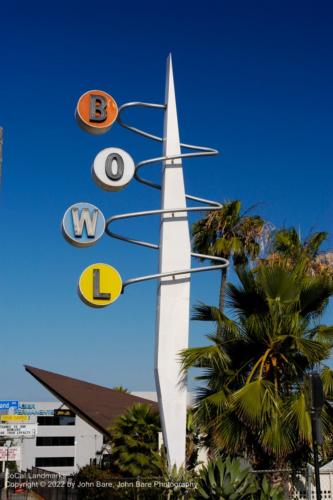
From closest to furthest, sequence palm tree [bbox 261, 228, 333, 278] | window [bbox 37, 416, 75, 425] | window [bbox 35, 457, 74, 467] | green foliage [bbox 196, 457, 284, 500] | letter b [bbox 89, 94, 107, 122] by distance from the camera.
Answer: green foliage [bbox 196, 457, 284, 500] → letter b [bbox 89, 94, 107, 122] → palm tree [bbox 261, 228, 333, 278] → window [bbox 35, 457, 74, 467] → window [bbox 37, 416, 75, 425]

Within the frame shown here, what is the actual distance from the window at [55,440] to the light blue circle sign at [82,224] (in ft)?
215

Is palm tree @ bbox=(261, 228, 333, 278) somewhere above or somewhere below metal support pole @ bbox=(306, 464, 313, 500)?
above

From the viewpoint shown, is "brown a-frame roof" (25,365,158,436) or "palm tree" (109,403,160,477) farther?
"brown a-frame roof" (25,365,158,436)

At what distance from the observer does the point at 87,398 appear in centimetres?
3127

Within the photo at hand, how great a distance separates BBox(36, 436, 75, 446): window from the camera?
246 feet

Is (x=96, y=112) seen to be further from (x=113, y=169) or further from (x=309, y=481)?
(x=309, y=481)

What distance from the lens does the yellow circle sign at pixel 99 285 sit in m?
14.1

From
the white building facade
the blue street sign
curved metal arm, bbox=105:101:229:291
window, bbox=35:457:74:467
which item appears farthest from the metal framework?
window, bbox=35:457:74:467

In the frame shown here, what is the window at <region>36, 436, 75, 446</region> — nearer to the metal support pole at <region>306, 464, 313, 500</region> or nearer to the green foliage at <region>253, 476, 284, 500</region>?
the metal support pole at <region>306, 464, 313, 500</region>

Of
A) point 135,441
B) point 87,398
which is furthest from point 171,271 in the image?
point 87,398

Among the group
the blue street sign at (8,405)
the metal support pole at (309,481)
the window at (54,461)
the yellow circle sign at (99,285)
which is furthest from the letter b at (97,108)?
the window at (54,461)

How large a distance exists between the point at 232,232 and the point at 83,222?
14736 millimetres

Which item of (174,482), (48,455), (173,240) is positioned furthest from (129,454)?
(48,455)

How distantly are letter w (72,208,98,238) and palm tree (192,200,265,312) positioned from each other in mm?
13927
